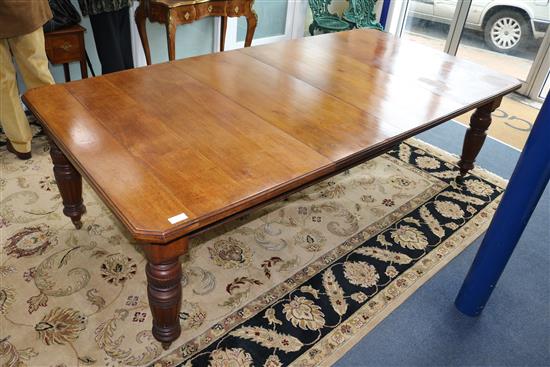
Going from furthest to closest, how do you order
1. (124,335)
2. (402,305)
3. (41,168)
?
1. (41,168)
2. (402,305)
3. (124,335)

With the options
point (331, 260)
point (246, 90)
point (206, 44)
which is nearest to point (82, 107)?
point (246, 90)

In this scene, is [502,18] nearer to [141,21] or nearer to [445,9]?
[445,9]

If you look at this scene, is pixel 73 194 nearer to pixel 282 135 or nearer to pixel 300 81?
pixel 282 135

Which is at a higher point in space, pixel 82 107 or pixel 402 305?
pixel 82 107

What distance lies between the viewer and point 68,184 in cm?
162

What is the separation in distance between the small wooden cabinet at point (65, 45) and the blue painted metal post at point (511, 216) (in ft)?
6.95

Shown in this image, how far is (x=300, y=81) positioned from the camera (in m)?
1.81

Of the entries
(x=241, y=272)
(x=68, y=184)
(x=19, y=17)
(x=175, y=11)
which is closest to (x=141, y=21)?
(x=175, y=11)

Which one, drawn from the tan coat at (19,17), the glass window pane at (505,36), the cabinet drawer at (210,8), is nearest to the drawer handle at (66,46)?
the tan coat at (19,17)

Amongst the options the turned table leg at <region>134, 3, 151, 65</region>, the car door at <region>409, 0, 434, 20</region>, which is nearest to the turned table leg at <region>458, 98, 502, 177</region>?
the turned table leg at <region>134, 3, 151, 65</region>

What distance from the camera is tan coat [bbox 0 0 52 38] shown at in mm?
1771

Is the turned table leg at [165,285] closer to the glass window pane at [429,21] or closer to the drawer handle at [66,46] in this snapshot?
the drawer handle at [66,46]

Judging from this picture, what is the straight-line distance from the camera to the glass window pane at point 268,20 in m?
3.46

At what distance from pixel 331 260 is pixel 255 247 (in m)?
0.31
